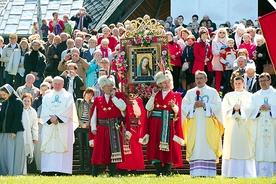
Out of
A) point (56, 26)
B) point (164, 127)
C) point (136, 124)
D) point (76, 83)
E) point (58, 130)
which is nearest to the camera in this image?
→ point (164, 127)

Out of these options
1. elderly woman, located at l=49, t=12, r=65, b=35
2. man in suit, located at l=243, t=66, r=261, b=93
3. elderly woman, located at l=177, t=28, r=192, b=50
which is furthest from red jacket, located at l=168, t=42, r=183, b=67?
elderly woman, located at l=49, t=12, r=65, b=35

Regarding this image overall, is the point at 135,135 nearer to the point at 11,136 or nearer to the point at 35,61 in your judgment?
the point at 11,136

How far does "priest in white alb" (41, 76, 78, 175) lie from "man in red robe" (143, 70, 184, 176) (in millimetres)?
2067

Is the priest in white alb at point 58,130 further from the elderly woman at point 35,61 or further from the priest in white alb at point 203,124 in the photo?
the elderly woman at point 35,61

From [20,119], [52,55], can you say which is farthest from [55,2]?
[20,119]

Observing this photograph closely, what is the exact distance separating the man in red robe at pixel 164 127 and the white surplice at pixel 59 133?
6.76 ft

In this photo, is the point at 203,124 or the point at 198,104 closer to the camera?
the point at 198,104

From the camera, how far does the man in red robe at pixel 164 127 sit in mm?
20344

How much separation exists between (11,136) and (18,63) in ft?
21.5

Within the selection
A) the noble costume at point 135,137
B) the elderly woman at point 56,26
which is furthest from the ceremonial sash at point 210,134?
the elderly woman at point 56,26

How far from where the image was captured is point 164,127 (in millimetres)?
20469

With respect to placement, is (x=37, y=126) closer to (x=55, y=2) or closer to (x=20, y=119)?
(x=20, y=119)

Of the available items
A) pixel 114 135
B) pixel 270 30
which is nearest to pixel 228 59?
pixel 114 135

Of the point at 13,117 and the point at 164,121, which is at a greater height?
the point at 13,117
